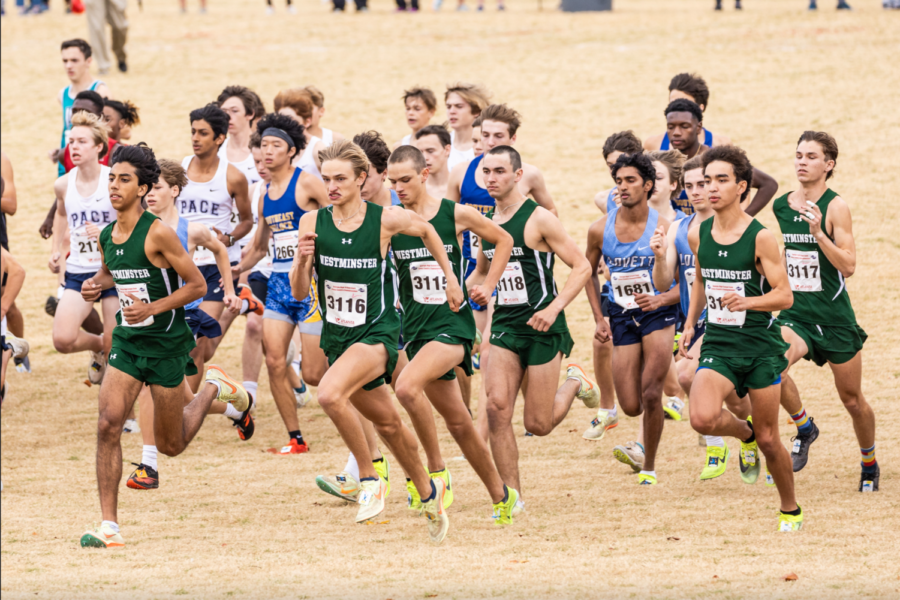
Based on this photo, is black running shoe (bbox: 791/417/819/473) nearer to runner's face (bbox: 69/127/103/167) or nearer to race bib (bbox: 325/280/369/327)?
race bib (bbox: 325/280/369/327)

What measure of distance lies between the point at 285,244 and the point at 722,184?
3412 millimetres

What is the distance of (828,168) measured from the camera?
7.47m

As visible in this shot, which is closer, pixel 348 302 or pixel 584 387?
pixel 348 302

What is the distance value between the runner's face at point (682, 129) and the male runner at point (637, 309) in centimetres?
128

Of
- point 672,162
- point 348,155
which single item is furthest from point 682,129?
point 348,155

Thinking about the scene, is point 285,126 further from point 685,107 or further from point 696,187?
point 696,187

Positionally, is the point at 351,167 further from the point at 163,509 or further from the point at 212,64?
the point at 212,64

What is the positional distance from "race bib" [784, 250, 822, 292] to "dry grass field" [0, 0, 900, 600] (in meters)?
1.31

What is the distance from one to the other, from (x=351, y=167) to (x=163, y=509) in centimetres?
263

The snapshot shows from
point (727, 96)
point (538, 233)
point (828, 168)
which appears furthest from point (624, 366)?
point (727, 96)

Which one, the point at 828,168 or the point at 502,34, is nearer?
the point at 828,168

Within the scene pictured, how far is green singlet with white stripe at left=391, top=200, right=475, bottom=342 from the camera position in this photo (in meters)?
6.80

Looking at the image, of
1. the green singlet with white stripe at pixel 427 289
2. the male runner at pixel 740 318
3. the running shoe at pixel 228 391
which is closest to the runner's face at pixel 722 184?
the male runner at pixel 740 318

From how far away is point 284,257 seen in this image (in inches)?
343
